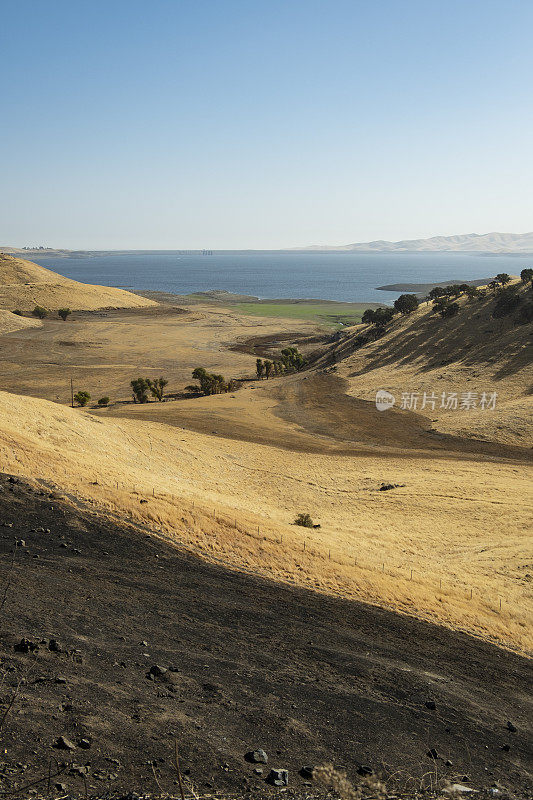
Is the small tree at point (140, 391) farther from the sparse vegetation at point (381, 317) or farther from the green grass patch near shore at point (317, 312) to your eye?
the green grass patch near shore at point (317, 312)

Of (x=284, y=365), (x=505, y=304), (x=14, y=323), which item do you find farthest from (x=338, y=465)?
(x=14, y=323)

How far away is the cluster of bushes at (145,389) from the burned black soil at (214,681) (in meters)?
45.8

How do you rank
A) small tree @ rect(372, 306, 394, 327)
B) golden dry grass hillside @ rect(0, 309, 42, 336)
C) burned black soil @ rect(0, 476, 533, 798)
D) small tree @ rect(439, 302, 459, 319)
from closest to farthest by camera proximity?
burned black soil @ rect(0, 476, 533, 798)
small tree @ rect(439, 302, 459, 319)
small tree @ rect(372, 306, 394, 327)
golden dry grass hillside @ rect(0, 309, 42, 336)

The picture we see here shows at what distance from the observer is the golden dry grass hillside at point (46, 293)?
150 meters

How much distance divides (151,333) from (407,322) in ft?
206

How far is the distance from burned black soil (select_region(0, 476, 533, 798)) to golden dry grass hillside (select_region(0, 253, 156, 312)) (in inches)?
5628

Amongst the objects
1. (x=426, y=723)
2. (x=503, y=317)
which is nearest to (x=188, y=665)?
(x=426, y=723)

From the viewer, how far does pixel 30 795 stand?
817cm

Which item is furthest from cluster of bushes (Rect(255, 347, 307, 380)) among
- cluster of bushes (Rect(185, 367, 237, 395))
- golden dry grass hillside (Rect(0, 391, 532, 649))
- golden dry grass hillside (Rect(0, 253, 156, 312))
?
golden dry grass hillside (Rect(0, 253, 156, 312))

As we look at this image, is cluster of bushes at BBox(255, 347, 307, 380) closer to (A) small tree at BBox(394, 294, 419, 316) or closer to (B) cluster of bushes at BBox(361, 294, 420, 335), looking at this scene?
(B) cluster of bushes at BBox(361, 294, 420, 335)

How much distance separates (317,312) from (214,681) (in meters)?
170

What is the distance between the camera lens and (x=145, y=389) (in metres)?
67.3

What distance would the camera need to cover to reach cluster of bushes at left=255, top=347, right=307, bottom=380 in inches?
3258

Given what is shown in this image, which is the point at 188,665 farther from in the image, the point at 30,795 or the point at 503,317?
the point at 503,317
